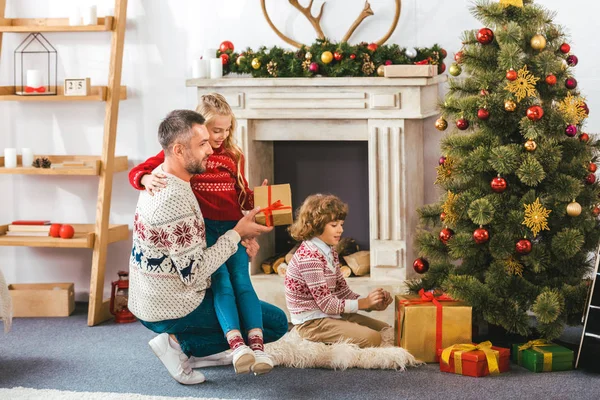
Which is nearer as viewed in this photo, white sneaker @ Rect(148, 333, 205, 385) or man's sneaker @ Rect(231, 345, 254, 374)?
man's sneaker @ Rect(231, 345, 254, 374)

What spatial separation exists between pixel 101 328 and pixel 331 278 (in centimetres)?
139

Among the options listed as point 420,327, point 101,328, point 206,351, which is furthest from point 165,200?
point 101,328

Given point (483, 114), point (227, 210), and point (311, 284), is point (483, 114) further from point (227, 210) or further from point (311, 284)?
point (227, 210)

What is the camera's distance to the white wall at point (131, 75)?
197 inches

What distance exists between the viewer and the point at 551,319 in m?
3.89

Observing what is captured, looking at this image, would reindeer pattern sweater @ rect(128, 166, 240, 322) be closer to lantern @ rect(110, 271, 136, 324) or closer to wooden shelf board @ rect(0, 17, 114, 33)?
lantern @ rect(110, 271, 136, 324)

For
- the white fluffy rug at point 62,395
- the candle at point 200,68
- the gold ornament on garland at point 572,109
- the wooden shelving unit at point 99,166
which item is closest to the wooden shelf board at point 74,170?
the wooden shelving unit at point 99,166

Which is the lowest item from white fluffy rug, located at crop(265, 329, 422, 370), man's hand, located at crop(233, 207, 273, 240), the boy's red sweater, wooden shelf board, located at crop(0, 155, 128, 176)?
white fluffy rug, located at crop(265, 329, 422, 370)

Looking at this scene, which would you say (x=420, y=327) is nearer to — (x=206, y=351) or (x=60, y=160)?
(x=206, y=351)

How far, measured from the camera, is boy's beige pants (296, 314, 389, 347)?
4.16 meters

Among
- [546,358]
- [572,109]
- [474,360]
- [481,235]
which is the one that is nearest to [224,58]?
[481,235]

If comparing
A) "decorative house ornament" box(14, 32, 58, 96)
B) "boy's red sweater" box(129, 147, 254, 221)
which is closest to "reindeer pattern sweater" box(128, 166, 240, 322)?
"boy's red sweater" box(129, 147, 254, 221)

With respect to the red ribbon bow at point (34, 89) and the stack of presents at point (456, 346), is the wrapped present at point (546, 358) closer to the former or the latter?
the stack of presents at point (456, 346)

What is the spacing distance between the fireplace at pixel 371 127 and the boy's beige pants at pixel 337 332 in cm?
59
